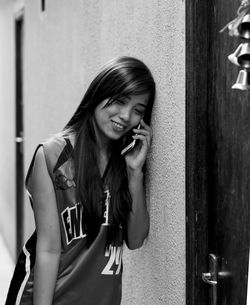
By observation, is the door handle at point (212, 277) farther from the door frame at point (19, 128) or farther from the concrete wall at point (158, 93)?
the door frame at point (19, 128)

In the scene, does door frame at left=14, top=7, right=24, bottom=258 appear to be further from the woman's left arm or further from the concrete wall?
the woman's left arm

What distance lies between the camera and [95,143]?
5.63 feet

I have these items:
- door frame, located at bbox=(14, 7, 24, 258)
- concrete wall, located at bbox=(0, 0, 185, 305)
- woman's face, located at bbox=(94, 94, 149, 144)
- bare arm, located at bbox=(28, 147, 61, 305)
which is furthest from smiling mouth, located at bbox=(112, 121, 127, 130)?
door frame, located at bbox=(14, 7, 24, 258)

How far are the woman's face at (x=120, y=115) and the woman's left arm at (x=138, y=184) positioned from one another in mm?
41

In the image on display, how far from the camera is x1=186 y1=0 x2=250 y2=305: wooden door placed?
4.23ft

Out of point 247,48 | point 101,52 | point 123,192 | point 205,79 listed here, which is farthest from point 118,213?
point 247,48

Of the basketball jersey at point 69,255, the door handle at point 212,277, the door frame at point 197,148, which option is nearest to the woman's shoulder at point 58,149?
the basketball jersey at point 69,255

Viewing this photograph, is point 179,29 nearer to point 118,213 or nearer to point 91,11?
point 118,213

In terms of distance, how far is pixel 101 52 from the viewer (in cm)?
223

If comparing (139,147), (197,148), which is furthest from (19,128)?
(197,148)

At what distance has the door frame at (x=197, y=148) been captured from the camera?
1415mm

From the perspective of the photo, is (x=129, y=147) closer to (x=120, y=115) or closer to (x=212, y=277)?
(x=120, y=115)

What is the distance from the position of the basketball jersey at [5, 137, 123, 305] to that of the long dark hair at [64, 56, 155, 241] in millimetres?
23

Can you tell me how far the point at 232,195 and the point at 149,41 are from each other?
61 centimetres
